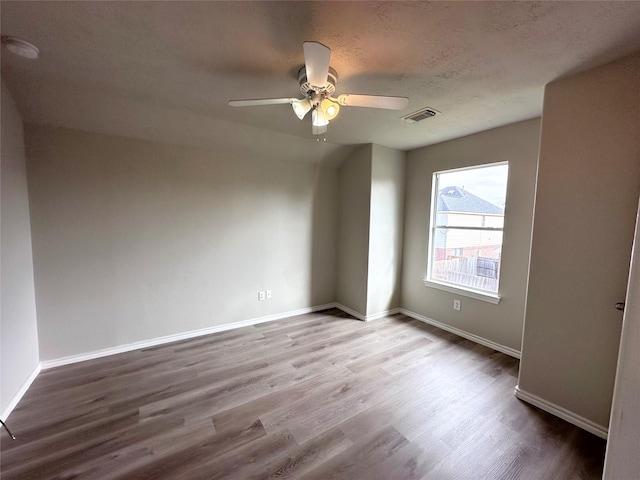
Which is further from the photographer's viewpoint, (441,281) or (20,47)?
(441,281)

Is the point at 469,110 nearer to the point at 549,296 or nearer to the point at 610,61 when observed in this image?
the point at 610,61

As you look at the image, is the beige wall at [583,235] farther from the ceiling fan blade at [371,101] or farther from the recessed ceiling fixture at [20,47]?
the recessed ceiling fixture at [20,47]

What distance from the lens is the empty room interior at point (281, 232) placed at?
57.2 inches

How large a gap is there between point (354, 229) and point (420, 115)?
174 centimetres

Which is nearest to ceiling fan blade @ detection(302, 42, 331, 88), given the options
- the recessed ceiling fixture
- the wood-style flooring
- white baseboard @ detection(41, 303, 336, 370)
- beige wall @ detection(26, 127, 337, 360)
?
the recessed ceiling fixture

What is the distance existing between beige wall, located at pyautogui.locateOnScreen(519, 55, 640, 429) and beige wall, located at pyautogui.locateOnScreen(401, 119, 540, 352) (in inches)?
28.9

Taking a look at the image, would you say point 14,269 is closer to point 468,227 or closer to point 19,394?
point 19,394

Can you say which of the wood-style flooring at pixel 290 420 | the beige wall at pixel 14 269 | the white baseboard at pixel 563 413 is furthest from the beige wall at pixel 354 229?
the beige wall at pixel 14 269

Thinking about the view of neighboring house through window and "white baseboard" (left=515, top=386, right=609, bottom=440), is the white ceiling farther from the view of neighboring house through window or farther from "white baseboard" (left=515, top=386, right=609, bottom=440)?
"white baseboard" (left=515, top=386, right=609, bottom=440)

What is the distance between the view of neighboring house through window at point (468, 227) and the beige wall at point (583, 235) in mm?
907

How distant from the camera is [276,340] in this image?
305cm

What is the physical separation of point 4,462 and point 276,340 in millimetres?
2042

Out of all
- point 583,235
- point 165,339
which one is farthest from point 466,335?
point 165,339

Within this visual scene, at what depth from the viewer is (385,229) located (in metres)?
3.68
